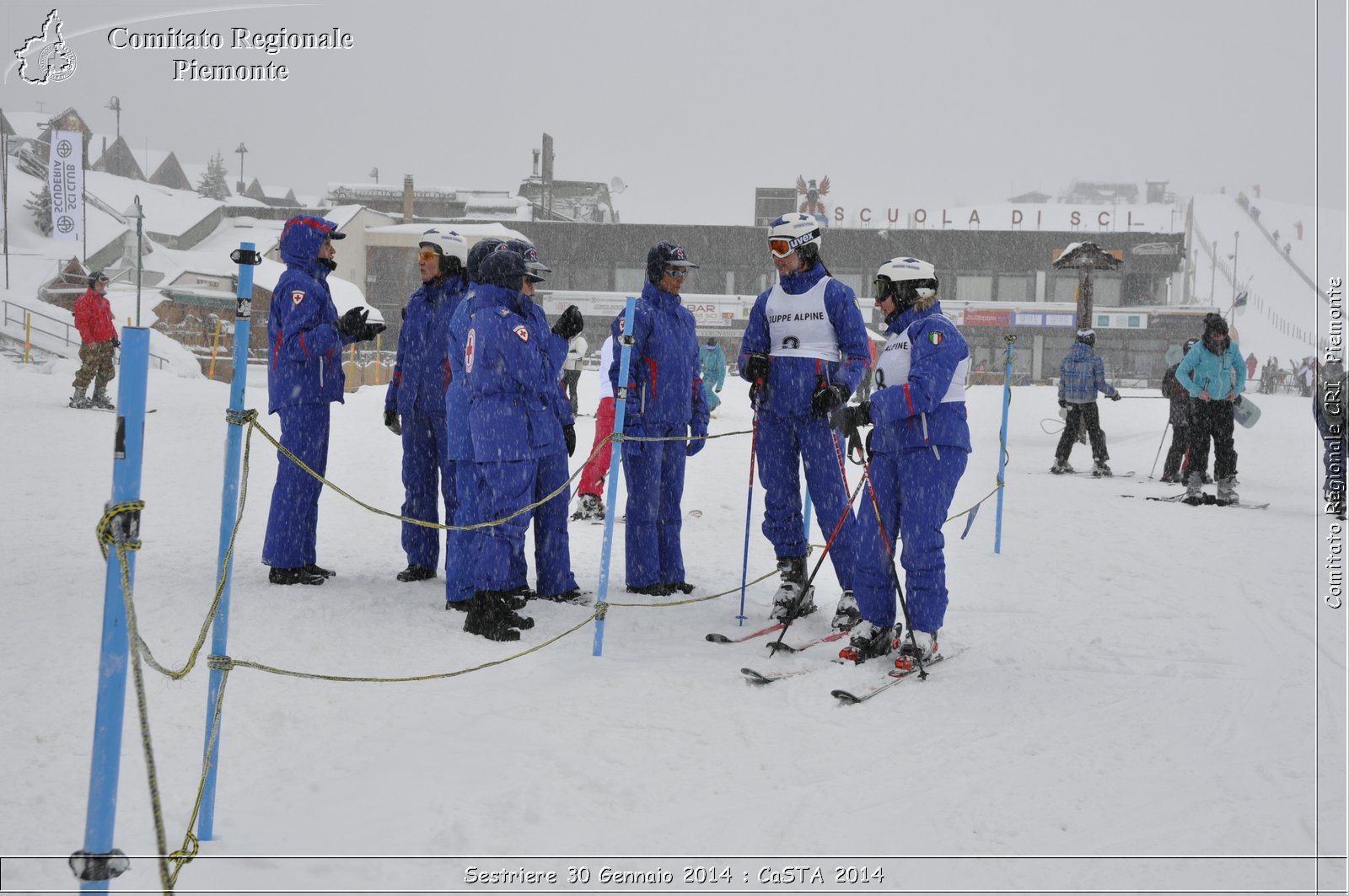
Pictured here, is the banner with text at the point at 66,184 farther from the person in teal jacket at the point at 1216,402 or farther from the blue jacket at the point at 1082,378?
the person in teal jacket at the point at 1216,402

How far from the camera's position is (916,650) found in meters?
4.76

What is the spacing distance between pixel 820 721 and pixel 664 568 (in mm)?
2340

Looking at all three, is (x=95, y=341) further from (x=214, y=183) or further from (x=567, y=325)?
(x=214, y=183)

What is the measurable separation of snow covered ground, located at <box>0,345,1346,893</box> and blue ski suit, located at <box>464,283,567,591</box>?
50 cm

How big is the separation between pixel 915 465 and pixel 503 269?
89.8 inches

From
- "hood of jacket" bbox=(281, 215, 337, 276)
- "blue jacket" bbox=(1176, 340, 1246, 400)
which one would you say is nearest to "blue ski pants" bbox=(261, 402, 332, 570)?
"hood of jacket" bbox=(281, 215, 337, 276)

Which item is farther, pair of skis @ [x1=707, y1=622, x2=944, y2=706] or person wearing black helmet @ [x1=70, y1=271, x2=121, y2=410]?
person wearing black helmet @ [x1=70, y1=271, x2=121, y2=410]

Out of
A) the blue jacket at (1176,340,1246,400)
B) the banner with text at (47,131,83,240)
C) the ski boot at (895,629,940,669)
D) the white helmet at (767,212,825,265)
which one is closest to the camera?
the ski boot at (895,629,940,669)

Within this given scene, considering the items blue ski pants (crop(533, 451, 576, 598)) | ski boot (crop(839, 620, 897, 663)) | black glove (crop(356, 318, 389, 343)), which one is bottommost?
ski boot (crop(839, 620, 897, 663))

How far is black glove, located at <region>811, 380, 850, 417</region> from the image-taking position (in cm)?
536

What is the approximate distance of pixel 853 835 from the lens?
3152mm

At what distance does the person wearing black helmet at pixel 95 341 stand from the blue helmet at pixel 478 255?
29.6 feet

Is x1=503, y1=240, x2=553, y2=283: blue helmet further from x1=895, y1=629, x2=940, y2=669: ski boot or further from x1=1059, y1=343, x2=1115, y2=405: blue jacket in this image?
x1=1059, y1=343, x2=1115, y2=405: blue jacket

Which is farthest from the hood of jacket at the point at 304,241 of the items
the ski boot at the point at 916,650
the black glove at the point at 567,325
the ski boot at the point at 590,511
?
the ski boot at the point at 916,650
